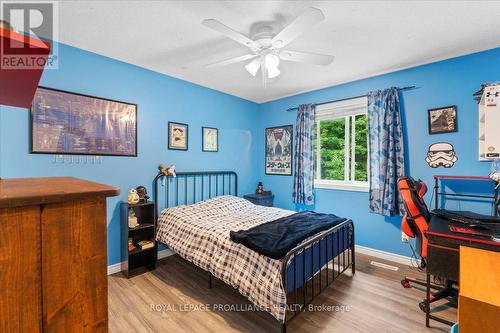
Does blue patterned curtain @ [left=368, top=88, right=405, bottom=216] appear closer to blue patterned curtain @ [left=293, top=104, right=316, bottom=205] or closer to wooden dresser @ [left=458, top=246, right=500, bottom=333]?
blue patterned curtain @ [left=293, top=104, right=316, bottom=205]

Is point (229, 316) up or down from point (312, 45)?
down

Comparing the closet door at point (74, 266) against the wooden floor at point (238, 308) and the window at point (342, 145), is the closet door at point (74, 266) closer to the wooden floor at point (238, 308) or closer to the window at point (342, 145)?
the wooden floor at point (238, 308)

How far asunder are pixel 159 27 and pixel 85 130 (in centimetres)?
143

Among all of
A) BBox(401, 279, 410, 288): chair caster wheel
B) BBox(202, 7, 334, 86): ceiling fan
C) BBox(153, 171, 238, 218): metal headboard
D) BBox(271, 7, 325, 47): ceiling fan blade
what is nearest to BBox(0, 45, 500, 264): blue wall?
BBox(153, 171, 238, 218): metal headboard

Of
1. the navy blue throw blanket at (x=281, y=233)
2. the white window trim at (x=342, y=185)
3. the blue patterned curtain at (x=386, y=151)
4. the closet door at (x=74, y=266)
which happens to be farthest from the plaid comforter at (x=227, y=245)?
the blue patterned curtain at (x=386, y=151)

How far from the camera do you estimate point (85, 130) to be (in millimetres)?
2625

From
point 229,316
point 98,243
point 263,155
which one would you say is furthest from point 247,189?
point 98,243

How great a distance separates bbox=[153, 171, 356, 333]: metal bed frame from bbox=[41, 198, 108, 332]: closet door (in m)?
1.29

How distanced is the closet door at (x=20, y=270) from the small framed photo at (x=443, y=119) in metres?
3.69

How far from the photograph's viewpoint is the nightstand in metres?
Result: 4.22

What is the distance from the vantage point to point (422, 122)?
117 inches

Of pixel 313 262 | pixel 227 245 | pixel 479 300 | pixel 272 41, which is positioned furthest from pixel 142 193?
pixel 479 300

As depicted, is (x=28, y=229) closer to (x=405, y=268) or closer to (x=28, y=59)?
(x=28, y=59)

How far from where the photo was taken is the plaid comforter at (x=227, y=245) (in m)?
1.75
